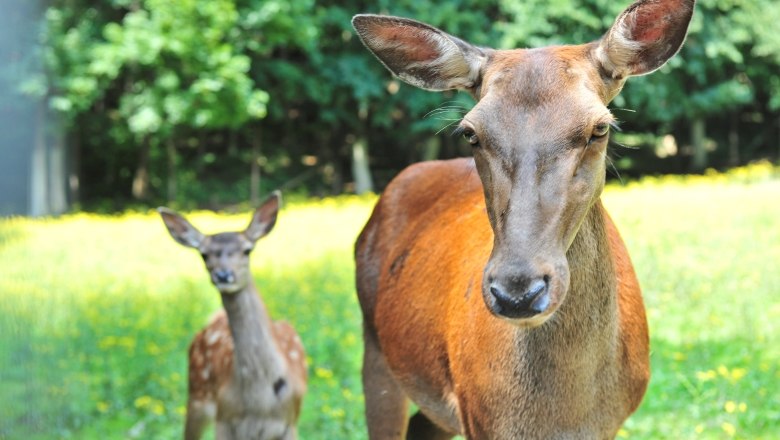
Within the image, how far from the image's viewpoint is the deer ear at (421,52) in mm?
3594

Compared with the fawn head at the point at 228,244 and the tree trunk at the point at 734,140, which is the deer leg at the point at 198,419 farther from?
the tree trunk at the point at 734,140

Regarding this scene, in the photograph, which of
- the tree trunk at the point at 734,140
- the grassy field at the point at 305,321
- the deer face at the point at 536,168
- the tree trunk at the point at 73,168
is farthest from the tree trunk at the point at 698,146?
the deer face at the point at 536,168

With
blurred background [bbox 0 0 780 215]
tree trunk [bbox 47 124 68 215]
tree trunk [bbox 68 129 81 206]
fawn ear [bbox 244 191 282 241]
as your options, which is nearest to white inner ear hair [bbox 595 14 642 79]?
tree trunk [bbox 47 124 68 215]

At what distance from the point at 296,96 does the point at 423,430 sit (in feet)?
73.7

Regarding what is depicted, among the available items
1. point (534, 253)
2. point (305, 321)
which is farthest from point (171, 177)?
point (534, 253)

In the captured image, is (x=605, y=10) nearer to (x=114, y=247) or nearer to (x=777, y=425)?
(x=114, y=247)

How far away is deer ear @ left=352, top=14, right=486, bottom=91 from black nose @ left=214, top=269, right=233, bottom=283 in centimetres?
365

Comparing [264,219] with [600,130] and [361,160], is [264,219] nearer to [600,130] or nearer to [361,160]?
[600,130]

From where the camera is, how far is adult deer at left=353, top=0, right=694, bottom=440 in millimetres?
3086

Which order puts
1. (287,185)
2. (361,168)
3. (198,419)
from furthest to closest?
1. (287,185)
2. (361,168)
3. (198,419)

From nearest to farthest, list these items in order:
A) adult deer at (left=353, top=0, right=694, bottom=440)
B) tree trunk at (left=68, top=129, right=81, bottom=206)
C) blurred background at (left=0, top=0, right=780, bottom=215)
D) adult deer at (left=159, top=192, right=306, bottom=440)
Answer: adult deer at (left=353, top=0, right=694, bottom=440) < adult deer at (left=159, top=192, right=306, bottom=440) < blurred background at (left=0, top=0, right=780, bottom=215) < tree trunk at (left=68, top=129, right=81, bottom=206)

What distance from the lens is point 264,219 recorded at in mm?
7746

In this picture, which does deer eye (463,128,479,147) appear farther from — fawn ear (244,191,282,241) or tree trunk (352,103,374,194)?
tree trunk (352,103,374,194)

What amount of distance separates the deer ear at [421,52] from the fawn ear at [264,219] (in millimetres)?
4005
